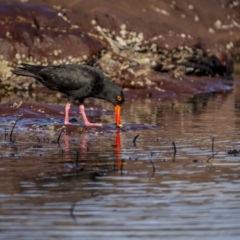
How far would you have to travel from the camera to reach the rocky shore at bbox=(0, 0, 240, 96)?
20.5 meters

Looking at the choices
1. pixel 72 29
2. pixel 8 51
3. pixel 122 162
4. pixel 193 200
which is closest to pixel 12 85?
pixel 8 51

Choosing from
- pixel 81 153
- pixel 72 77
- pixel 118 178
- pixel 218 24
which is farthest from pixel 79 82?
pixel 218 24

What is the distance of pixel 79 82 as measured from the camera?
13.6 meters

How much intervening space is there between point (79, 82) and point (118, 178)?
5.11 meters

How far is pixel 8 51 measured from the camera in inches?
793

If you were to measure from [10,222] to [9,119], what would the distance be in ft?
23.8

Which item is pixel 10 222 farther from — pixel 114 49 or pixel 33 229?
pixel 114 49

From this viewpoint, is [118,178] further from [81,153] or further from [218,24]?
[218,24]

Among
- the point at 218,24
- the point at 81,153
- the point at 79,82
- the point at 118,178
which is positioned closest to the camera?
the point at 118,178

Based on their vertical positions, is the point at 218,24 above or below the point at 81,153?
above

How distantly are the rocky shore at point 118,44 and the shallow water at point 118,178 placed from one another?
594 centimetres

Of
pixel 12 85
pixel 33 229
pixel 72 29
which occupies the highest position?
pixel 72 29

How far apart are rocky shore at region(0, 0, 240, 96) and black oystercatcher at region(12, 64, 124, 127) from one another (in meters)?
6.38

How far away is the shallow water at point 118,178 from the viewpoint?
6.65m
